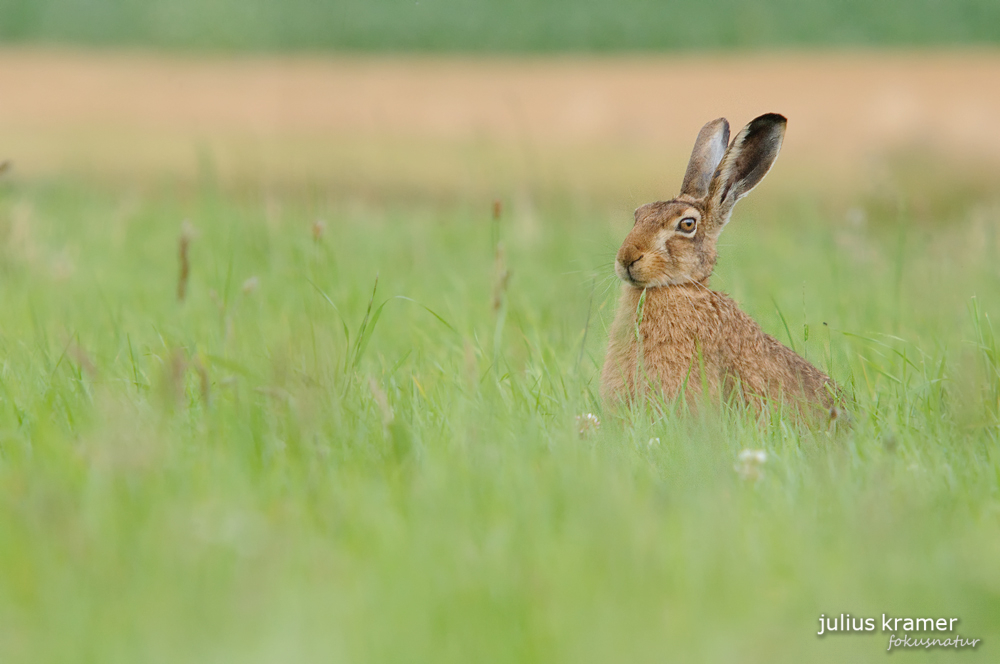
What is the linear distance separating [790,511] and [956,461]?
2.48 ft

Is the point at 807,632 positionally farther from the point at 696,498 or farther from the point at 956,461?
the point at 956,461

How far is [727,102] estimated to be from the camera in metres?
4.11

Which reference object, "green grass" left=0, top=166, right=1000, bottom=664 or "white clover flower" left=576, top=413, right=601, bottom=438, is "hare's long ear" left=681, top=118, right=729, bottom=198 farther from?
"white clover flower" left=576, top=413, right=601, bottom=438

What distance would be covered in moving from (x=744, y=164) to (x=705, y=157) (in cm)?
19

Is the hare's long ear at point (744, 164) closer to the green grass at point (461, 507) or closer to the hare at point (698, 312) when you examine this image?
the hare at point (698, 312)

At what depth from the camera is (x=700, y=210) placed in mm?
4176

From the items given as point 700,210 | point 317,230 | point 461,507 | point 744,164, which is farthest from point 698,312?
point 461,507

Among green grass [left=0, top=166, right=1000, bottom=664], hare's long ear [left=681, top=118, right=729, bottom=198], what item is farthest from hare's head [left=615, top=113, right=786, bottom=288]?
green grass [left=0, top=166, right=1000, bottom=664]

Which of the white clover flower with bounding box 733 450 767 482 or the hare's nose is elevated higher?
the hare's nose

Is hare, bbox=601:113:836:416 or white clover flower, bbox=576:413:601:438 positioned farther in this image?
hare, bbox=601:113:836:416

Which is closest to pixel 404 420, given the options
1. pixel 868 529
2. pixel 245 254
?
pixel 868 529

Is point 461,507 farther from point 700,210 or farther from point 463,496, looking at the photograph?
point 700,210

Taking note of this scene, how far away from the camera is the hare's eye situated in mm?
4063

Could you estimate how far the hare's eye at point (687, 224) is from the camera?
160 inches
